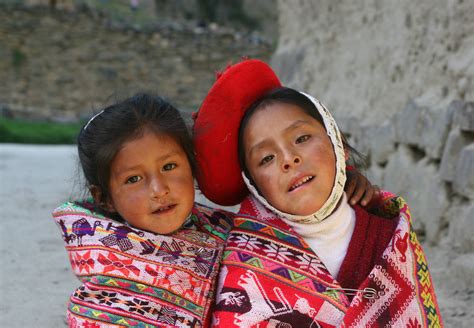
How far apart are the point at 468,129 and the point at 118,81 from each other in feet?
38.9

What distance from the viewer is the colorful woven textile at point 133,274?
1623mm

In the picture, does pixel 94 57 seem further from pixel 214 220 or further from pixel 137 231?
pixel 137 231

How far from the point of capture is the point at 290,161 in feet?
5.52

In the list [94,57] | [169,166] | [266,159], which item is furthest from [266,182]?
[94,57]

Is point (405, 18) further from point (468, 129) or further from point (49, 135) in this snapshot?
point (49, 135)

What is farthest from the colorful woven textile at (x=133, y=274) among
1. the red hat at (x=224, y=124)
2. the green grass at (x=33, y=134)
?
the green grass at (x=33, y=134)

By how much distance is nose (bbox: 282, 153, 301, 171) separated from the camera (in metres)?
1.68

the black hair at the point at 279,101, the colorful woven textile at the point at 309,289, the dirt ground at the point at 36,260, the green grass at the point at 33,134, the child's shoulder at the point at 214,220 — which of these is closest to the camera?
the colorful woven textile at the point at 309,289

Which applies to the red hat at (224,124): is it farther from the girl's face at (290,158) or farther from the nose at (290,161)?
the nose at (290,161)

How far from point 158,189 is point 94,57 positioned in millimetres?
12329


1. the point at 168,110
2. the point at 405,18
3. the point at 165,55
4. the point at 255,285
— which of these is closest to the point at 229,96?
the point at 168,110

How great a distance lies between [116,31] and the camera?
13.4 metres

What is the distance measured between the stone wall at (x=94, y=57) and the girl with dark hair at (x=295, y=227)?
36.6 feet

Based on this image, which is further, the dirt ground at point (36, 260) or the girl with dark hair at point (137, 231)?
the dirt ground at point (36, 260)
